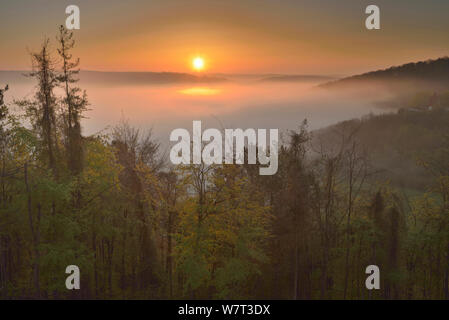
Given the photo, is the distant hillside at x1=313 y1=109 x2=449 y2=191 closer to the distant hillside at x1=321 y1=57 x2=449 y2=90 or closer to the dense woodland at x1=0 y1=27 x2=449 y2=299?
the distant hillside at x1=321 y1=57 x2=449 y2=90

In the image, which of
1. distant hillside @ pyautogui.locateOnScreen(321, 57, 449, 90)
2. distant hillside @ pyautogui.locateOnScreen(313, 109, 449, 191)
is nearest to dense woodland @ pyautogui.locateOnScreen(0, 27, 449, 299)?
distant hillside @ pyautogui.locateOnScreen(313, 109, 449, 191)

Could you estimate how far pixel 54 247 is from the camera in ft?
60.1

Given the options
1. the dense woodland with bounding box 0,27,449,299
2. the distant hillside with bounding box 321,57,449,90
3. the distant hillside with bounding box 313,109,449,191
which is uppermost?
the distant hillside with bounding box 321,57,449,90

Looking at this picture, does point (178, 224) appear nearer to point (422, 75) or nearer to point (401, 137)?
point (401, 137)

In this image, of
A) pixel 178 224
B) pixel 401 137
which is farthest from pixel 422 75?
pixel 178 224

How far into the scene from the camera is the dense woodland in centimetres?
1911

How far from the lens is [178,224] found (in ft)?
68.8

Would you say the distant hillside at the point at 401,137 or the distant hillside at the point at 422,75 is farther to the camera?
the distant hillside at the point at 422,75

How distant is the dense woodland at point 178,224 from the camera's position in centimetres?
1911

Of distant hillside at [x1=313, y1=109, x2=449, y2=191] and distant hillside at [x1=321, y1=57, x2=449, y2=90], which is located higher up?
distant hillside at [x1=321, y1=57, x2=449, y2=90]

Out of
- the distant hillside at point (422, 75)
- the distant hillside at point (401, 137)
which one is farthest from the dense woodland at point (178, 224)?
the distant hillside at point (422, 75)

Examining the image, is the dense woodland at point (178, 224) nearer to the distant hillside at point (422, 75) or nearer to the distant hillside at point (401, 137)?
the distant hillside at point (401, 137)
